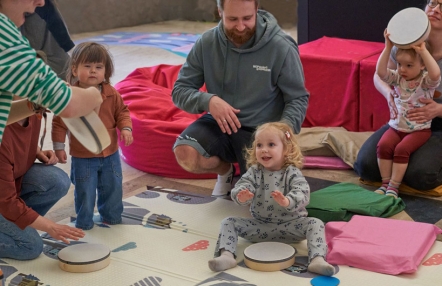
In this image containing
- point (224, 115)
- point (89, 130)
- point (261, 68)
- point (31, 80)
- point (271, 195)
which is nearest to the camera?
point (31, 80)

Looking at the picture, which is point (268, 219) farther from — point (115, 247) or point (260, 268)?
point (115, 247)

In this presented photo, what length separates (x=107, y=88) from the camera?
3066 mm

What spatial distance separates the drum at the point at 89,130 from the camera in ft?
6.07

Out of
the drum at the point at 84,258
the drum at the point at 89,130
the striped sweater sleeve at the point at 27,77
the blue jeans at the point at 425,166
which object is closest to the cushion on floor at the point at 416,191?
the blue jeans at the point at 425,166

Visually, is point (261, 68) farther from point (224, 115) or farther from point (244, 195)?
point (244, 195)

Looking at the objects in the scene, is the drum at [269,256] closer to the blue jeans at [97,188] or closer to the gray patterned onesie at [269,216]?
the gray patterned onesie at [269,216]

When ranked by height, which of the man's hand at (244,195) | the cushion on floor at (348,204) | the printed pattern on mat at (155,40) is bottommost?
the printed pattern on mat at (155,40)

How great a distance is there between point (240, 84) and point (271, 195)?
71 cm

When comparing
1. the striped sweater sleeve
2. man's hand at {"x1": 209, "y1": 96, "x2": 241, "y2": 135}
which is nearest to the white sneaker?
man's hand at {"x1": 209, "y1": 96, "x2": 241, "y2": 135}

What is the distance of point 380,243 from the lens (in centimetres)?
275

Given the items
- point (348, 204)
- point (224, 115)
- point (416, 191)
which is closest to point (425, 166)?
point (416, 191)

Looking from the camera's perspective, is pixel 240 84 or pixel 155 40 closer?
pixel 240 84

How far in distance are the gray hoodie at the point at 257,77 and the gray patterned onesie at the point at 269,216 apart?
0.41 meters

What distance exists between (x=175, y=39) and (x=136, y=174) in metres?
4.55
